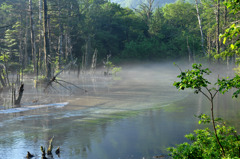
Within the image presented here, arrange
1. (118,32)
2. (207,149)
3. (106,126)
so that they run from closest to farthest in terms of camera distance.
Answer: (207,149) < (106,126) < (118,32)

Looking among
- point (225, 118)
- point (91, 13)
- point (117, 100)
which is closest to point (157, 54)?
point (91, 13)

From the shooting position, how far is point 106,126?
494 inches

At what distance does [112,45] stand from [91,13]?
316 inches

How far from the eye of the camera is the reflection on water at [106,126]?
379 inches

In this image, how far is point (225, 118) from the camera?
1370cm

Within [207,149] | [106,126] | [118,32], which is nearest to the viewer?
[207,149]

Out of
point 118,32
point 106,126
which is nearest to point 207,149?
point 106,126

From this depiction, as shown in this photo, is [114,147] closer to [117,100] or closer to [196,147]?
[196,147]

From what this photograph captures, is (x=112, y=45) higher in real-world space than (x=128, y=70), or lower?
higher

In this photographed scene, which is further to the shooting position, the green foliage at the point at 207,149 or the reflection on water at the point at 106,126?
the reflection on water at the point at 106,126

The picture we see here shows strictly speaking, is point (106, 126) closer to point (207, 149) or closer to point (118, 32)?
point (207, 149)

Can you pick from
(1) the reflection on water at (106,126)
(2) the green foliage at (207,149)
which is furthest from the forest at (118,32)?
(2) the green foliage at (207,149)

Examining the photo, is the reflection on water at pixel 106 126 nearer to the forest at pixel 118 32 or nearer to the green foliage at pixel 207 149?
the green foliage at pixel 207 149

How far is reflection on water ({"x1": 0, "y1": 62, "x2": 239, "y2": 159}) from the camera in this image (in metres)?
9.62
